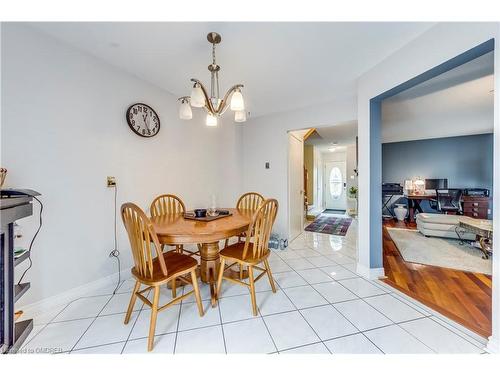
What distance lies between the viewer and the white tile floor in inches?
52.9

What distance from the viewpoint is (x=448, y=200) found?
17.5 ft

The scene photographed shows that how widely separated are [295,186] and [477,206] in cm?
432

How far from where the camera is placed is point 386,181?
21.7ft

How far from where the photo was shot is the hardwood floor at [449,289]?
163 centimetres

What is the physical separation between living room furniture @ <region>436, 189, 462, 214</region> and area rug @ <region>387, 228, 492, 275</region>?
2131 millimetres

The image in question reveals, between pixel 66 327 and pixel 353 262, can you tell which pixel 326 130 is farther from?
pixel 66 327

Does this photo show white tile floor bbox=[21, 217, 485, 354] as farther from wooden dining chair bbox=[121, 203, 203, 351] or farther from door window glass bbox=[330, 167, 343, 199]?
door window glass bbox=[330, 167, 343, 199]

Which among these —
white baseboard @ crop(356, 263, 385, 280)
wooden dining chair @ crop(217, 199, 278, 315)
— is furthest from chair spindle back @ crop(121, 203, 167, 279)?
white baseboard @ crop(356, 263, 385, 280)

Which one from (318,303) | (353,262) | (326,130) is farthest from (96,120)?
(326,130)

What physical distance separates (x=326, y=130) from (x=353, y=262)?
3.15 m

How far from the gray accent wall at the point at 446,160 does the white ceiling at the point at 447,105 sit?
41 cm

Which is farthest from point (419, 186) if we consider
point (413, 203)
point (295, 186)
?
point (295, 186)

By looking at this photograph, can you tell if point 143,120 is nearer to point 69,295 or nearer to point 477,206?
point 69,295

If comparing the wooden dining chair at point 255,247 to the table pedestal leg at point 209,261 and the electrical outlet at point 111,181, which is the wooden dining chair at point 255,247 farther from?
the electrical outlet at point 111,181
